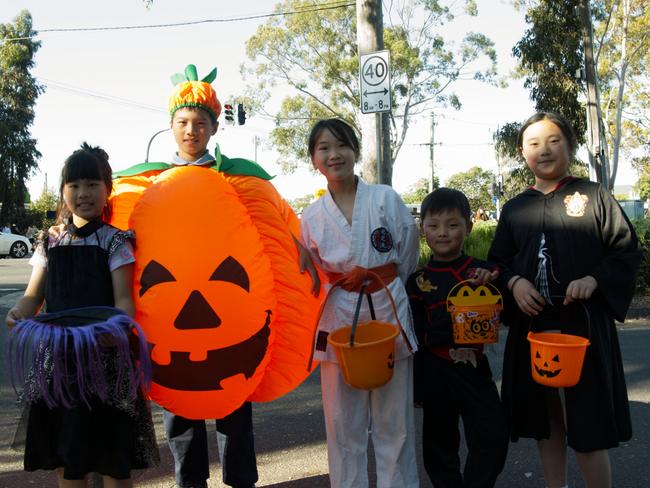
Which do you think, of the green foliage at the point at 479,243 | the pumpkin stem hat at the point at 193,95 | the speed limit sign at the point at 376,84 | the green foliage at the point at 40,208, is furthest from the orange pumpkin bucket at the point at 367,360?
the green foliage at the point at 40,208

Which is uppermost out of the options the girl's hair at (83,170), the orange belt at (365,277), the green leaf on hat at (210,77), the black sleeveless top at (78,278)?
the green leaf on hat at (210,77)

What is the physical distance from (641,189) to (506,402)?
71.0 m

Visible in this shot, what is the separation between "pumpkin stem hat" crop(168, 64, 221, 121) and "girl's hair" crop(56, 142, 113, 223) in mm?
524

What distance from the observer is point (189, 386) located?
2590 mm

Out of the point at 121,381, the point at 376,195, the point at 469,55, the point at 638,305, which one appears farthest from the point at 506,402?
the point at 469,55

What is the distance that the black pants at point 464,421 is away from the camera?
2.62m

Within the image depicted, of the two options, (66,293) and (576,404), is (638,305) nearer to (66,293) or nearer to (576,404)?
(576,404)

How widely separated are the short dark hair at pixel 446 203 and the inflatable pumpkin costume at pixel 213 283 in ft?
2.27

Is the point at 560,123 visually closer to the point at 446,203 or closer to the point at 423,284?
the point at 446,203

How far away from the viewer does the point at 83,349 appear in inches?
83.7

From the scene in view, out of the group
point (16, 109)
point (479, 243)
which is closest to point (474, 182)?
point (16, 109)

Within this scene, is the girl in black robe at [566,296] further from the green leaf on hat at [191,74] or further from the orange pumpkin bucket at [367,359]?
the green leaf on hat at [191,74]

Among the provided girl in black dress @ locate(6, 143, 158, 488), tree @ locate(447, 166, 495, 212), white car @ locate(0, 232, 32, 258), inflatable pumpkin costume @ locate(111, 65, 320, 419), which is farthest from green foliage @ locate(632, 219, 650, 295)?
tree @ locate(447, 166, 495, 212)

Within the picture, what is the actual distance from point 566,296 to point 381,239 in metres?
0.83
